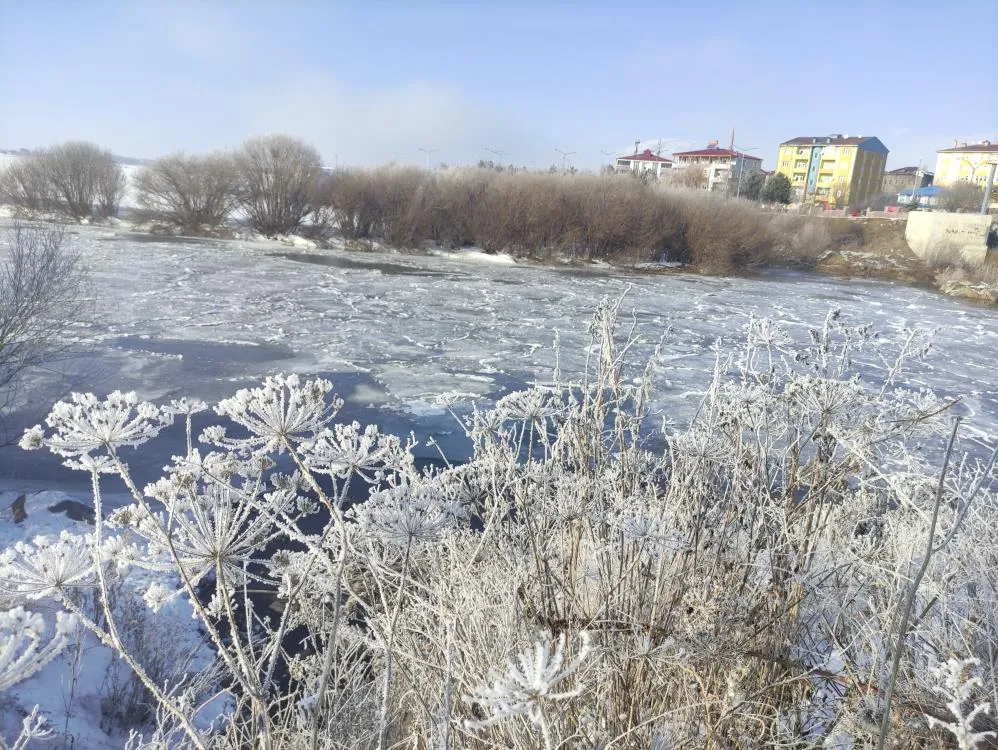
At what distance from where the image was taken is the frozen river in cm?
1016

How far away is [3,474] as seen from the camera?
7.39 metres

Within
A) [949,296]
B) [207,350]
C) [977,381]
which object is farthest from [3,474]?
[949,296]

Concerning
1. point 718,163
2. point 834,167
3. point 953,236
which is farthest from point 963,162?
point 953,236

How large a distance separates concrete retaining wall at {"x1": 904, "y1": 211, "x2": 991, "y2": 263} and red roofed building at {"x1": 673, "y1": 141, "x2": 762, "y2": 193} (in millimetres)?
30617

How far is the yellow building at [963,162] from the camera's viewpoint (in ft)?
231

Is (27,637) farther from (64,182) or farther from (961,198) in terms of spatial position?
(961,198)

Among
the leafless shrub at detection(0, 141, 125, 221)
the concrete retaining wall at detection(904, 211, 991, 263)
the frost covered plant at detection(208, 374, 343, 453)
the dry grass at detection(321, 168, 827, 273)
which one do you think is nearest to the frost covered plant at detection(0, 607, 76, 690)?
the frost covered plant at detection(208, 374, 343, 453)

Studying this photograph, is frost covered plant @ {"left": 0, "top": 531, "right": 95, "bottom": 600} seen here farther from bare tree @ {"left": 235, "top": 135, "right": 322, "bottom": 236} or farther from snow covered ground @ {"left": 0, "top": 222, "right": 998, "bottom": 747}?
bare tree @ {"left": 235, "top": 135, "right": 322, "bottom": 236}

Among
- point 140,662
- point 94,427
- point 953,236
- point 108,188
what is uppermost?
point 953,236

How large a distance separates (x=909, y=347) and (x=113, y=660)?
5.84 meters

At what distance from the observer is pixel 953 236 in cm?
3303

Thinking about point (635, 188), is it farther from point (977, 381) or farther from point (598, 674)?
point (598, 674)

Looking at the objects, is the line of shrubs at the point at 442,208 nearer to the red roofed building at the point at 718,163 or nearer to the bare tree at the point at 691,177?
the bare tree at the point at 691,177

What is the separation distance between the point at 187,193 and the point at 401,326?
24.5m
